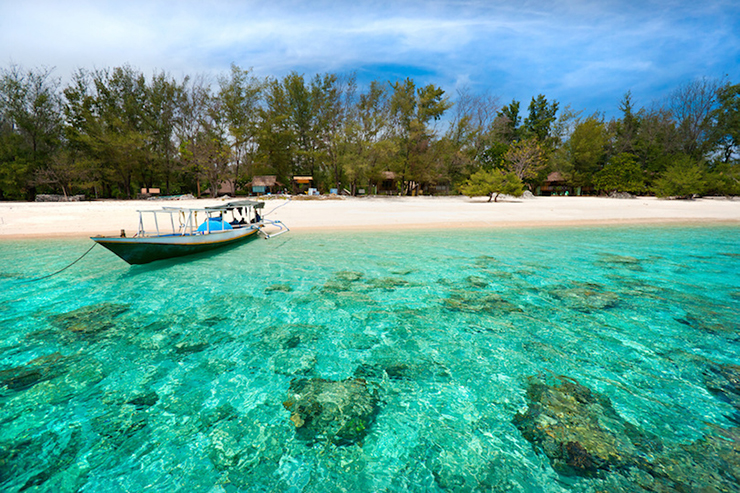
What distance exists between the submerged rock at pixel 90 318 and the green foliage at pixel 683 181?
158 feet

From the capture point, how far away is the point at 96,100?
1517 inches

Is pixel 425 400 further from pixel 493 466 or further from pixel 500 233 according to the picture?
pixel 500 233

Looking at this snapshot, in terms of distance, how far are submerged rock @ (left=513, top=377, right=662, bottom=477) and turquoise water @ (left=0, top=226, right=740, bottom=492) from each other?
0.02 metres

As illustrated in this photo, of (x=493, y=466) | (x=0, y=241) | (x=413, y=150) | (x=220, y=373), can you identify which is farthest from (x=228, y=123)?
(x=493, y=466)

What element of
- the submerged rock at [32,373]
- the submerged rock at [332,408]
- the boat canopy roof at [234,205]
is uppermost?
the boat canopy roof at [234,205]

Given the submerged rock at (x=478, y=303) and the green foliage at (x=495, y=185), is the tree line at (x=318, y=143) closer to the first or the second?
the green foliage at (x=495, y=185)

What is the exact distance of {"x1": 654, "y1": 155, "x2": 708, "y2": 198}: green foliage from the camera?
108 ft

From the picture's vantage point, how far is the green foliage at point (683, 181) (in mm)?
32938

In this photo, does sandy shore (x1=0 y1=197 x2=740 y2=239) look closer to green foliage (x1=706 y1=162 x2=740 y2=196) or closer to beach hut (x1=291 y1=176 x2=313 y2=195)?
green foliage (x1=706 y1=162 x2=740 y2=196)

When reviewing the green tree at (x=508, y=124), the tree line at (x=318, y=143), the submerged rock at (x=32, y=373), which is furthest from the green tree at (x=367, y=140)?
the submerged rock at (x=32, y=373)

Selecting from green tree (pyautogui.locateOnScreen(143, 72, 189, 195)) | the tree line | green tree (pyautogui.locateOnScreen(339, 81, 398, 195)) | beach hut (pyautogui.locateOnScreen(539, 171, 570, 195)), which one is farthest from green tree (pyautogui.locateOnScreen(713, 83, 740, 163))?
green tree (pyautogui.locateOnScreen(143, 72, 189, 195))

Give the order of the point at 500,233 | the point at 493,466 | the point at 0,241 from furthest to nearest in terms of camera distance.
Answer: the point at 500,233
the point at 0,241
the point at 493,466

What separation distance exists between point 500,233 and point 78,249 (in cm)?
1933

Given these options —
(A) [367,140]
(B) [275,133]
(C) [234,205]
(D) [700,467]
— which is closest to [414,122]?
(A) [367,140]
